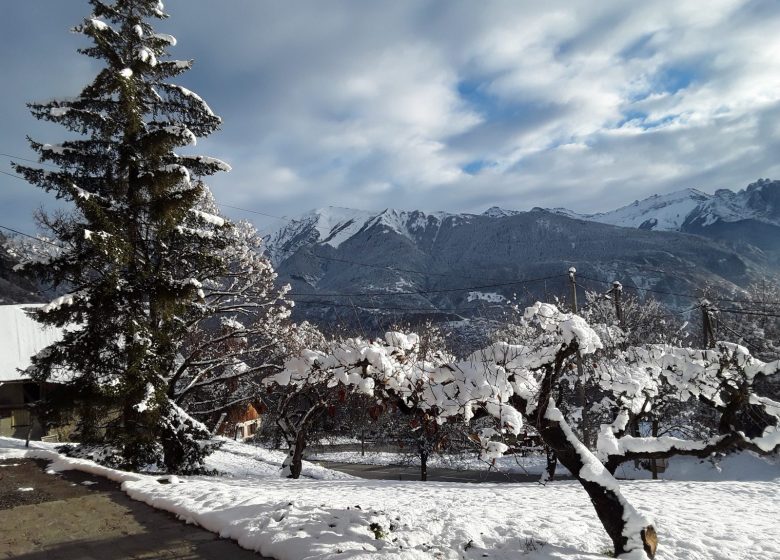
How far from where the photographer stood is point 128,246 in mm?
11016

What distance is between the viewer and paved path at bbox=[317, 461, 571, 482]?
101 ft

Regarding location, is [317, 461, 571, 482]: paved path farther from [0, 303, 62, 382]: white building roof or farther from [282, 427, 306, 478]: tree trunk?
[0, 303, 62, 382]: white building roof

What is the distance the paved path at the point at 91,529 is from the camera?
5.79m

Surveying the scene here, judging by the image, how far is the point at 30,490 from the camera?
8688 millimetres

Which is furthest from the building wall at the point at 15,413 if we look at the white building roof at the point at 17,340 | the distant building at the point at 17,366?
the white building roof at the point at 17,340

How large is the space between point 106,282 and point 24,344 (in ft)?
61.9

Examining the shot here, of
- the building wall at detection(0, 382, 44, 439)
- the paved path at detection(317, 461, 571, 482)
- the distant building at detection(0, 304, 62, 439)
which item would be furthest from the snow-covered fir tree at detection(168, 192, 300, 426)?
the paved path at detection(317, 461, 571, 482)

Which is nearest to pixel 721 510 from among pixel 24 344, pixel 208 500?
pixel 208 500

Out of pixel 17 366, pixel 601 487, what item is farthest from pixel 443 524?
pixel 17 366

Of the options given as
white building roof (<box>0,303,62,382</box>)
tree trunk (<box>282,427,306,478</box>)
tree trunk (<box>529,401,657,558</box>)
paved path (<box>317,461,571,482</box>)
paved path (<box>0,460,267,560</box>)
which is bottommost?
paved path (<box>317,461,571,482</box>)

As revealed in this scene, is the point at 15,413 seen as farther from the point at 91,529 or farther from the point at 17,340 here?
the point at 91,529

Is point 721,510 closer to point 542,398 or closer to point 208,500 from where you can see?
point 542,398

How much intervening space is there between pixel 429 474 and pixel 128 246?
27.9 meters

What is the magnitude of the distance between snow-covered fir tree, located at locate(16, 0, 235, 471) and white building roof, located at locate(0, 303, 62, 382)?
14.6 meters
